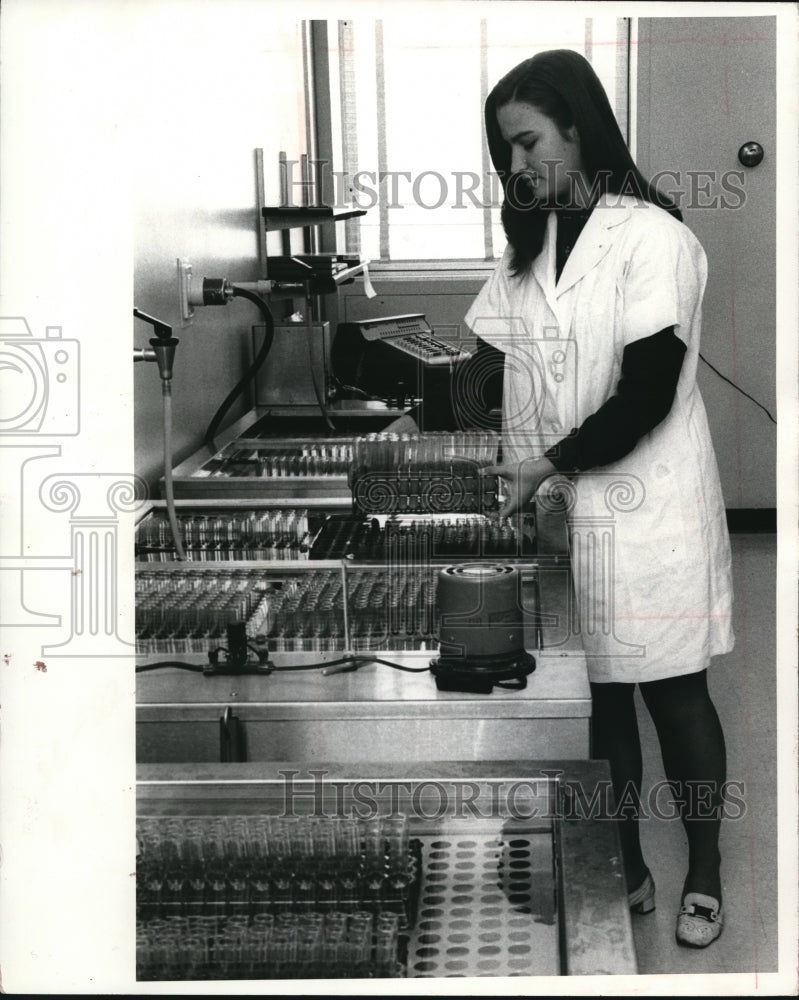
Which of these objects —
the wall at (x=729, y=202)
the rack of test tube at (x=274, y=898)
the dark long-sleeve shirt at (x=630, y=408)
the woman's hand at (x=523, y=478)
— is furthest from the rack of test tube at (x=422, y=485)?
the wall at (x=729, y=202)

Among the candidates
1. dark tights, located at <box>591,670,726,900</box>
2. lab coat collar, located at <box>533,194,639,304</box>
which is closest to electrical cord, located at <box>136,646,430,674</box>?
dark tights, located at <box>591,670,726,900</box>

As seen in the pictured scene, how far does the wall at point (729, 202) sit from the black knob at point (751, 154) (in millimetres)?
59

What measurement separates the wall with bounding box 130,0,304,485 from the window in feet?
0.82

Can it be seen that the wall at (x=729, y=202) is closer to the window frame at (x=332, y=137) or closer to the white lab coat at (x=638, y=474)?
the window frame at (x=332, y=137)

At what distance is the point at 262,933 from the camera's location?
110 cm

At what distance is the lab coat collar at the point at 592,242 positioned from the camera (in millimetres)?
1945

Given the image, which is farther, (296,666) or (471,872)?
(296,666)

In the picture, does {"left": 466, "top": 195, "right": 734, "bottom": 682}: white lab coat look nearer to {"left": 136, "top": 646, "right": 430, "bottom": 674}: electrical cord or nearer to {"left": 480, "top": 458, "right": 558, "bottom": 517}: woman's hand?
{"left": 480, "top": 458, "right": 558, "bottom": 517}: woman's hand

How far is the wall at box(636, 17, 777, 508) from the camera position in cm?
446

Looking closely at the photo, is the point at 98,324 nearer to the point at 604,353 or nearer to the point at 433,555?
the point at 433,555

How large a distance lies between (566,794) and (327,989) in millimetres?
339

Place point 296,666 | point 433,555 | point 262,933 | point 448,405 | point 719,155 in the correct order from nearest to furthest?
point 262,933
point 296,666
point 433,555
point 448,405
point 719,155

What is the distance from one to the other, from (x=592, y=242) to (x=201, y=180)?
133 cm

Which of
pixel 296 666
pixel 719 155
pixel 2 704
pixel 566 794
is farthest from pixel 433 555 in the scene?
pixel 719 155
